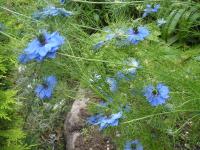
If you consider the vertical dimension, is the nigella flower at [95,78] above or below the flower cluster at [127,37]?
below

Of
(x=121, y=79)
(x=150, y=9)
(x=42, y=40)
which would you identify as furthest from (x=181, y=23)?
(x=42, y=40)

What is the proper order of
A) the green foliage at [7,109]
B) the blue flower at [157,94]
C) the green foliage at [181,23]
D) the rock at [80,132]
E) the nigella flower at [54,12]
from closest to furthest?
the blue flower at [157,94] → the nigella flower at [54,12] → the green foliage at [7,109] → the rock at [80,132] → the green foliage at [181,23]

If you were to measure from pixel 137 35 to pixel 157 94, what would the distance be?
25 centimetres

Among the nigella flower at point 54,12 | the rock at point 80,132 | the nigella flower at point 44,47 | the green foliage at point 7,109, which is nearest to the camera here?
the nigella flower at point 44,47

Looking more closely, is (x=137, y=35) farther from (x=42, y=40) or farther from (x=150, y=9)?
(x=150, y=9)

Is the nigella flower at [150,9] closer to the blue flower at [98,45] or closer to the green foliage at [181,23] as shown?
the green foliage at [181,23]

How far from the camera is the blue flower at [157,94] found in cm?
178

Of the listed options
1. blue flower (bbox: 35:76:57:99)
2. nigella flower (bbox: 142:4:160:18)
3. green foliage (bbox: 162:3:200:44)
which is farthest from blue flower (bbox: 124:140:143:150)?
green foliage (bbox: 162:3:200:44)

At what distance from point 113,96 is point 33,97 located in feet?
2.89

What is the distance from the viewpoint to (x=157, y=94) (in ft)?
5.84

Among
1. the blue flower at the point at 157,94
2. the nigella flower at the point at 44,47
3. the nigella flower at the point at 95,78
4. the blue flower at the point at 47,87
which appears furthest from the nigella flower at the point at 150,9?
the nigella flower at the point at 44,47

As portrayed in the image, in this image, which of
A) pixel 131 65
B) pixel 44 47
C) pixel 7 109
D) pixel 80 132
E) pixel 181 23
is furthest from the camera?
pixel 181 23

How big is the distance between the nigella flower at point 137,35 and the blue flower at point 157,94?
0.20 m

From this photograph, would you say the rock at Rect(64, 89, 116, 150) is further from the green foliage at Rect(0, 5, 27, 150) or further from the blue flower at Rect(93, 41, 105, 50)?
the blue flower at Rect(93, 41, 105, 50)
